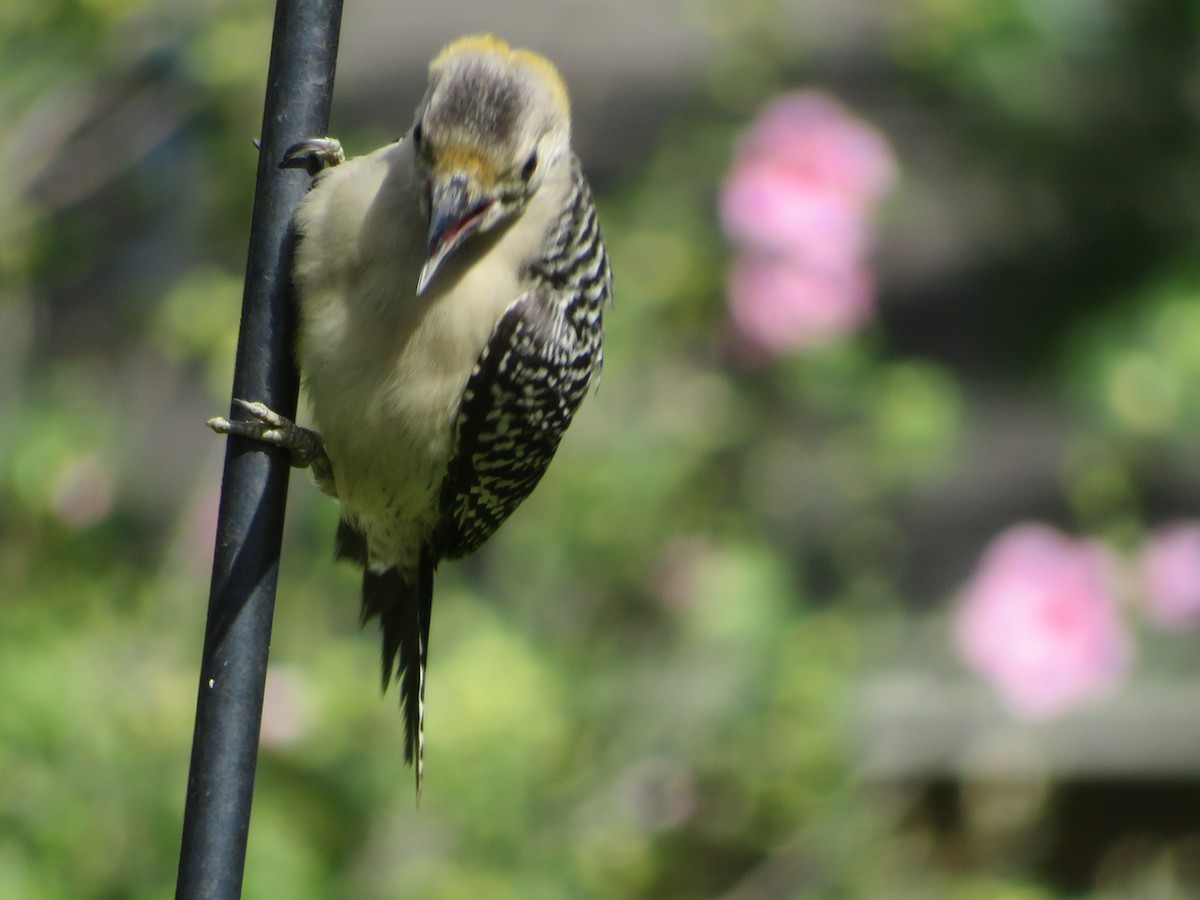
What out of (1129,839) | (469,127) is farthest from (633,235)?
(1129,839)

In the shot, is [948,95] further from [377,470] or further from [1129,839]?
[377,470]

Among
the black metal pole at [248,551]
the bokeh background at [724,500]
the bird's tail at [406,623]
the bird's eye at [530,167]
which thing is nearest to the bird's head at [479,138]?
the bird's eye at [530,167]

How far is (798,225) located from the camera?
4184 millimetres

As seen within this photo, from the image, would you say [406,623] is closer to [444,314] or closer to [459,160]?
[444,314]

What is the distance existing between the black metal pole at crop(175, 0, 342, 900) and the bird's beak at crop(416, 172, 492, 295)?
0.71 feet

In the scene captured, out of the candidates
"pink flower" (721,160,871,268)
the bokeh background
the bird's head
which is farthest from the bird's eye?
"pink flower" (721,160,871,268)

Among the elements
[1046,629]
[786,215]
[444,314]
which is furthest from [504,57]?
[1046,629]

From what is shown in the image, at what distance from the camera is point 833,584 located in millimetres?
4930

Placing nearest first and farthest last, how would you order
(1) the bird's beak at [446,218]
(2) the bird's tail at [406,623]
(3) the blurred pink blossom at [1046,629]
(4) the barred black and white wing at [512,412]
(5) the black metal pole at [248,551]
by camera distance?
(5) the black metal pole at [248,551]
(1) the bird's beak at [446,218]
(4) the barred black and white wing at [512,412]
(2) the bird's tail at [406,623]
(3) the blurred pink blossom at [1046,629]

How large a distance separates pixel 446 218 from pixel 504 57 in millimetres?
394

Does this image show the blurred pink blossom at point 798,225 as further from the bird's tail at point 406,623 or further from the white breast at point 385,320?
the white breast at point 385,320

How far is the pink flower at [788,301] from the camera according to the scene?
421 cm

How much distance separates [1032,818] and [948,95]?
235 cm

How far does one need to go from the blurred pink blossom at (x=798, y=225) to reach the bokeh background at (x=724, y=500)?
1 cm
